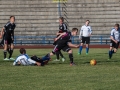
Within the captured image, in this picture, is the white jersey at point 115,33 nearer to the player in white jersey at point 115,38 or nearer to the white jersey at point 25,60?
the player in white jersey at point 115,38

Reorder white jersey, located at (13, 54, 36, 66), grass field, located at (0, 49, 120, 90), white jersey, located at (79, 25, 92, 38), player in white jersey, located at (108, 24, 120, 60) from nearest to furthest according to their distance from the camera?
grass field, located at (0, 49, 120, 90) → white jersey, located at (13, 54, 36, 66) → player in white jersey, located at (108, 24, 120, 60) → white jersey, located at (79, 25, 92, 38)

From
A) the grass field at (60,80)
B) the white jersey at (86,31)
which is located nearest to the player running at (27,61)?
the grass field at (60,80)

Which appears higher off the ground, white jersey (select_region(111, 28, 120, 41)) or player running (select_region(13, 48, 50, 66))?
white jersey (select_region(111, 28, 120, 41))

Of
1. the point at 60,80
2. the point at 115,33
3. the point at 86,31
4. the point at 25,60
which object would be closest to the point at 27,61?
Result: the point at 25,60

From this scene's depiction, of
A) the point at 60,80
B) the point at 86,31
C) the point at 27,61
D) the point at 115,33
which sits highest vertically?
the point at 115,33

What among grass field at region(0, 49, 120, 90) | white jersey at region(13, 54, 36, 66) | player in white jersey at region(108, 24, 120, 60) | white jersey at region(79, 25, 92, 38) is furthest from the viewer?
white jersey at region(79, 25, 92, 38)

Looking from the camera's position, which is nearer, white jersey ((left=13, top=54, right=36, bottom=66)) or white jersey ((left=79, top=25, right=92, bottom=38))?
white jersey ((left=13, top=54, right=36, bottom=66))

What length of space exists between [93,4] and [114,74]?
98.1 ft

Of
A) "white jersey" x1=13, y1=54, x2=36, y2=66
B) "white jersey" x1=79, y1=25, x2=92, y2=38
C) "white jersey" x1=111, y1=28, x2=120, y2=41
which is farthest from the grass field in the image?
"white jersey" x1=79, y1=25, x2=92, y2=38

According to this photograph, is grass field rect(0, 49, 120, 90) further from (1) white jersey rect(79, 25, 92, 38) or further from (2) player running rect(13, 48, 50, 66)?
(1) white jersey rect(79, 25, 92, 38)

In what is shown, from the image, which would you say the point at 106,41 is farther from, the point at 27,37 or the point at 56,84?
the point at 56,84

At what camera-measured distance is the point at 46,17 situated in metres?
40.9

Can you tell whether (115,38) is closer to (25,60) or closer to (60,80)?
(25,60)

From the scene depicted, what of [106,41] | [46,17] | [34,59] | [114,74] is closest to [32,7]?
[46,17]
